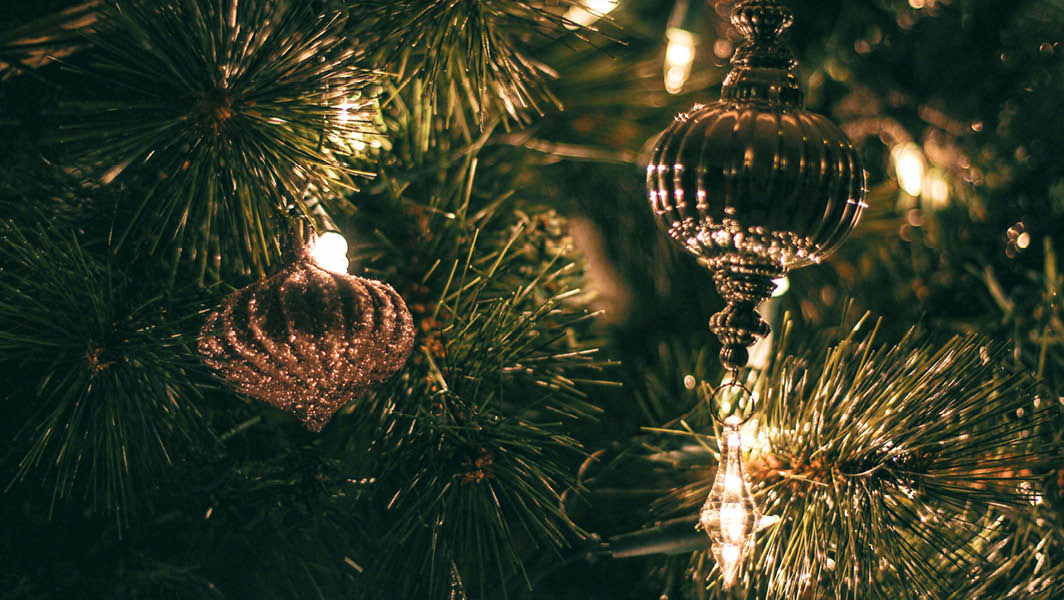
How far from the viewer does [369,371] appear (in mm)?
336

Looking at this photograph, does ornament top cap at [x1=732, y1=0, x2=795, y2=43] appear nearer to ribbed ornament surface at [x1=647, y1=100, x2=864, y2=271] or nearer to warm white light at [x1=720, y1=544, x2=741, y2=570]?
ribbed ornament surface at [x1=647, y1=100, x2=864, y2=271]

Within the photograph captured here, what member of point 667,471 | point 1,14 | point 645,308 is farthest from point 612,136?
point 1,14

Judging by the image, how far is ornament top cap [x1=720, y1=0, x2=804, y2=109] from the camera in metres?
0.34

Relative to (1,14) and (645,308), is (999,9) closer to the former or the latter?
(645,308)

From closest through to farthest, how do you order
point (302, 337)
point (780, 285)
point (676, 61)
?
point (302, 337), point (780, 285), point (676, 61)

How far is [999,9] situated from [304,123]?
0.50 metres

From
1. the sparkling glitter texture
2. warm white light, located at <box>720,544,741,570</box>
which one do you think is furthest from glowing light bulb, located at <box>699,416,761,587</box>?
the sparkling glitter texture

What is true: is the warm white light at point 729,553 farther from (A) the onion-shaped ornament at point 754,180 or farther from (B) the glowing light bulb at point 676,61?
(B) the glowing light bulb at point 676,61

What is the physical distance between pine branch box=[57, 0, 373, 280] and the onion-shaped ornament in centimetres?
13

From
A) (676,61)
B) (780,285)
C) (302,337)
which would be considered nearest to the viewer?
(302,337)

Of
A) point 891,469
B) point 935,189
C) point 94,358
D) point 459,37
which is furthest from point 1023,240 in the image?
point 94,358

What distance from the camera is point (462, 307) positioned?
16.6 inches

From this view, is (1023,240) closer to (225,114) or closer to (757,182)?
(757,182)

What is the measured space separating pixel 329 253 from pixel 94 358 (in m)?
0.10
